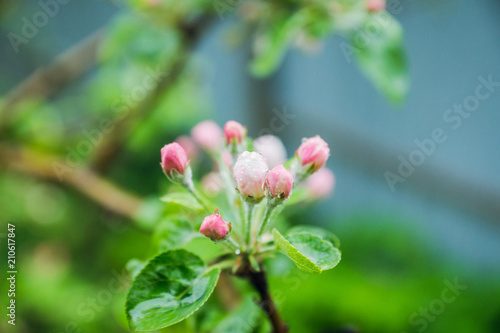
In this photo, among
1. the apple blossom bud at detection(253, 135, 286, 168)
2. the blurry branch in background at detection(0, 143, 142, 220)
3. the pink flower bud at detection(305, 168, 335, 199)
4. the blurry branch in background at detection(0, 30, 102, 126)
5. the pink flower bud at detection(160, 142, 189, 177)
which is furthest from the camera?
the blurry branch in background at detection(0, 30, 102, 126)

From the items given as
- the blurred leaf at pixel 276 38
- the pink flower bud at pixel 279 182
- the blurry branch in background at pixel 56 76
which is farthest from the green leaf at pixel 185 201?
the blurry branch in background at pixel 56 76

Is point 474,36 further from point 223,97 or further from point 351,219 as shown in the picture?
point 223,97

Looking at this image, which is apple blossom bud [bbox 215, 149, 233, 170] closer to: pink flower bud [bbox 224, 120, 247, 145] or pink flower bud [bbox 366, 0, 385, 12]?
pink flower bud [bbox 224, 120, 247, 145]

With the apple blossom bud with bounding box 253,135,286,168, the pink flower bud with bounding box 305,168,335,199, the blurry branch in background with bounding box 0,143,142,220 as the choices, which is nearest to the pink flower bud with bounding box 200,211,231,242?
the apple blossom bud with bounding box 253,135,286,168

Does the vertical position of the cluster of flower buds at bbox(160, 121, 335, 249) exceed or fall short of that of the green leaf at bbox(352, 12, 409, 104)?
it falls short

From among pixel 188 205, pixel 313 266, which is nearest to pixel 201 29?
pixel 188 205
